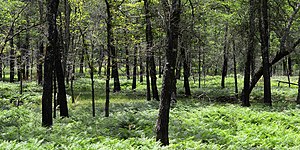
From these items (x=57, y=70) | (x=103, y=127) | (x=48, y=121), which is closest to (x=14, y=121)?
(x=48, y=121)

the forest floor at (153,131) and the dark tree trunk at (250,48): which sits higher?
the dark tree trunk at (250,48)

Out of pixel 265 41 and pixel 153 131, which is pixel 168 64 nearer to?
pixel 153 131

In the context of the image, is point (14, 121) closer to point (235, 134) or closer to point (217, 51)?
point (235, 134)

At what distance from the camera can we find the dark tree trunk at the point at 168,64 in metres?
7.21

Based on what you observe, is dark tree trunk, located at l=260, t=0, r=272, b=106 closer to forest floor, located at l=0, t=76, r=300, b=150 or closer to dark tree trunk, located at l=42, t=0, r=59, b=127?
forest floor, located at l=0, t=76, r=300, b=150

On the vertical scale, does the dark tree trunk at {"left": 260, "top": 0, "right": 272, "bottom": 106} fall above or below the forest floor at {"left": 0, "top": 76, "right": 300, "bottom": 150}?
above

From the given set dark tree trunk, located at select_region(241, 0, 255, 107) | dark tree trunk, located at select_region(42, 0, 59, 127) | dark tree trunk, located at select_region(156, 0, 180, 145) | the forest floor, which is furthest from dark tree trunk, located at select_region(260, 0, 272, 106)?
dark tree trunk, located at select_region(42, 0, 59, 127)

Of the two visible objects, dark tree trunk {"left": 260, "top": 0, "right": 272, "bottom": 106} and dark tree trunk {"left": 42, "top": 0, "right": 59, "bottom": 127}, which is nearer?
dark tree trunk {"left": 42, "top": 0, "right": 59, "bottom": 127}

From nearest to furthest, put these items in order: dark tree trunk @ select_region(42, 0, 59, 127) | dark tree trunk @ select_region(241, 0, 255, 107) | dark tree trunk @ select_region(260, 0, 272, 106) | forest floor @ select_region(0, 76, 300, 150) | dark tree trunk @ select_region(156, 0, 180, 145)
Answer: dark tree trunk @ select_region(156, 0, 180, 145) < forest floor @ select_region(0, 76, 300, 150) < dark tree trunk @ select_region(42, 0, 59, 127) < dark tree trunk @ select_region(241, 0, 255, 107) < dark tree trunk @ select_region(260, 0, 272, 106)

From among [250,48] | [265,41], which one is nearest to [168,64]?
[250,48]

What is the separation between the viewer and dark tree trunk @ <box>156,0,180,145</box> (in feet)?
23.7

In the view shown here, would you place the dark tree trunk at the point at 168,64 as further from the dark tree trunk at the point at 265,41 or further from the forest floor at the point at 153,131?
the dark tree trunk at the point at 265,41

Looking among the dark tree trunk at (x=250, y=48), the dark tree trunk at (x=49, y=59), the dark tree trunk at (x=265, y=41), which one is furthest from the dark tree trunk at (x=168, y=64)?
the dark tree trunk at (x=265, y=41)

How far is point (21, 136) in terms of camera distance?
7984 mm
